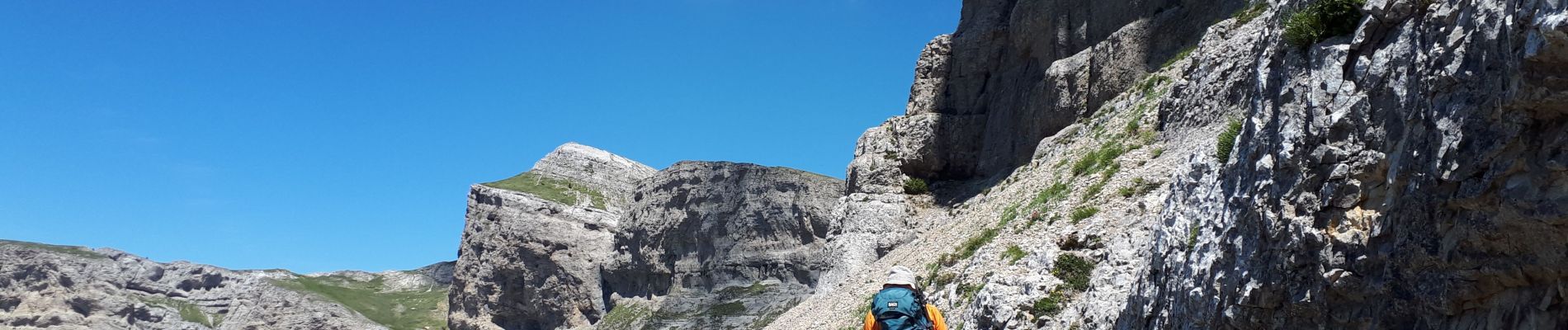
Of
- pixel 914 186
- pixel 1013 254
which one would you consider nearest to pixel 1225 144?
pixel 1013 254

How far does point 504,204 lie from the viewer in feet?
439

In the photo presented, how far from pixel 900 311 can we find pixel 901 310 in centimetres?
1

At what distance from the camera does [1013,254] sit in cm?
2628

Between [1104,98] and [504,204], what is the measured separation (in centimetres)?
10007

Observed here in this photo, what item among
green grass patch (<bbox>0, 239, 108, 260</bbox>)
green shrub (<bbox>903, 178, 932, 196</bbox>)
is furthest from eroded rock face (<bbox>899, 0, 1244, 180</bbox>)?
green grass patch (<bbox>0, 239, 108, 260</bbox>)

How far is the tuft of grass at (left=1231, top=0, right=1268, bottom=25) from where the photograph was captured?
1316 inches

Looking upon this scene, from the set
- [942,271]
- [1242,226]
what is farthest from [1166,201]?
[942,271]

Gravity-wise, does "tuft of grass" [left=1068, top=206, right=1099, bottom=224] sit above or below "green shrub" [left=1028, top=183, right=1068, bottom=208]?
below

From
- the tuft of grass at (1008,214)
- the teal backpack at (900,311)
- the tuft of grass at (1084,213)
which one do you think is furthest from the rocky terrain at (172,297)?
the teal backpack at (900,311)

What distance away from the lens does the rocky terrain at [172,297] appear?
153000 millimetres

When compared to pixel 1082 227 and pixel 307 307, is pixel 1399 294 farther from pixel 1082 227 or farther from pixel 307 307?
pixel 307 307

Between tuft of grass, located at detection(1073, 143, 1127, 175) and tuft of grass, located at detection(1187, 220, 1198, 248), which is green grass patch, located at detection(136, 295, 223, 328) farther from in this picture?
tuft of grass, located at detection(1187, 220, 1198, 248)

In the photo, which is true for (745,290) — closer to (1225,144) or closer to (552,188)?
(552,188)

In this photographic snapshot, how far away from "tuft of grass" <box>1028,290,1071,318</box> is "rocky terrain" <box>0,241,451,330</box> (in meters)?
148
